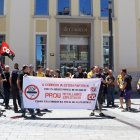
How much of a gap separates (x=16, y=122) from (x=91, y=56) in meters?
19.3

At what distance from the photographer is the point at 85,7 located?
3161 cm

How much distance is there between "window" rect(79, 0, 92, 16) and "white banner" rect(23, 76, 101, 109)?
702 inches

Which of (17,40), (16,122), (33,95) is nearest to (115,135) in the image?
(16,122)

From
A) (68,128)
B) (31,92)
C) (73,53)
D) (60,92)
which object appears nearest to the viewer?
(68,128)

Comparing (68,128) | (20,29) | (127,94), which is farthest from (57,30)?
(68,128)

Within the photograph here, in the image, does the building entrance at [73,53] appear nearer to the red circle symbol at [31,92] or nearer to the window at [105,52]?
the window at [105,52]

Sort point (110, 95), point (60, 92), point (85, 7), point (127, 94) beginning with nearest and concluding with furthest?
1. point (60, 92)
2. point (127, 94)
3. point (110, 95)
4. point (85, 7)

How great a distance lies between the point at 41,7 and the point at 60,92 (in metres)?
18.1

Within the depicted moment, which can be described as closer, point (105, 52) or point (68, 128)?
point (68, 128)

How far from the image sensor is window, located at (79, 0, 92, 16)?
103 feet

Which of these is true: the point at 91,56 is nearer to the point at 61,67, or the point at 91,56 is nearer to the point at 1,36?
the point at 61,67

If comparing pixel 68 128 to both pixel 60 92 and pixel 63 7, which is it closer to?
pixel 60 92

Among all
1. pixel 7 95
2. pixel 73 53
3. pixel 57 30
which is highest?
pixel 57 30

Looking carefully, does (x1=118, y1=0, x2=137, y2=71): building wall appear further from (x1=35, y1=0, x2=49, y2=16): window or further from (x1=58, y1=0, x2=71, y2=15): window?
(x1=35, y1=0, x2=49, y2=16): window
